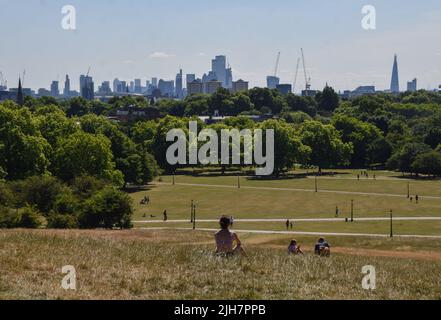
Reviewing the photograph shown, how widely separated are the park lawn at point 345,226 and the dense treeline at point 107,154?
8.29m

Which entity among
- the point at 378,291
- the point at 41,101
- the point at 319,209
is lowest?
the point at 319,209

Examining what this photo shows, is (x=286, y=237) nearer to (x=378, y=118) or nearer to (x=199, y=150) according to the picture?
(x=199, y=150)

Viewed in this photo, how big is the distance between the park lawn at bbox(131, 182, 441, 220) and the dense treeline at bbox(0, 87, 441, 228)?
6.30m

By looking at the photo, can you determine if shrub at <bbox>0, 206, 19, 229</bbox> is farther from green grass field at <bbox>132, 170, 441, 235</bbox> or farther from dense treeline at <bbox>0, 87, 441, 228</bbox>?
green grass field at <bbox>132, 170, 441, 235</bbox>

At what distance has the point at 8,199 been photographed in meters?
45.2

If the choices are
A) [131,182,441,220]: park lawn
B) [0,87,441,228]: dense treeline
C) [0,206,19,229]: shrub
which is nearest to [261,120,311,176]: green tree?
[0,87,441,228]: dense treeline

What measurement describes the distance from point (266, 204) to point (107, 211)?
2868 centimetres

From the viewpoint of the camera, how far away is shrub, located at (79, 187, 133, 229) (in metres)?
45.8

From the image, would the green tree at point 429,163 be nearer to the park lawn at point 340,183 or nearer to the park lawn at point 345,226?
the park lawn at point 340,183

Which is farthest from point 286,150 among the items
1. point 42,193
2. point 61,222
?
point 61,222

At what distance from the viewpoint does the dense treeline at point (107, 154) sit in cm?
4691

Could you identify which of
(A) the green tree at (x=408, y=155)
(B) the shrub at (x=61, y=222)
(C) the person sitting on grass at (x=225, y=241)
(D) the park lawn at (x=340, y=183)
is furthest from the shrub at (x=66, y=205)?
(A) the green tree at (x=408, y=155)

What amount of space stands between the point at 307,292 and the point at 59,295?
481 cm

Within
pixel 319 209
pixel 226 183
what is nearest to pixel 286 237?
pixel 319 209
